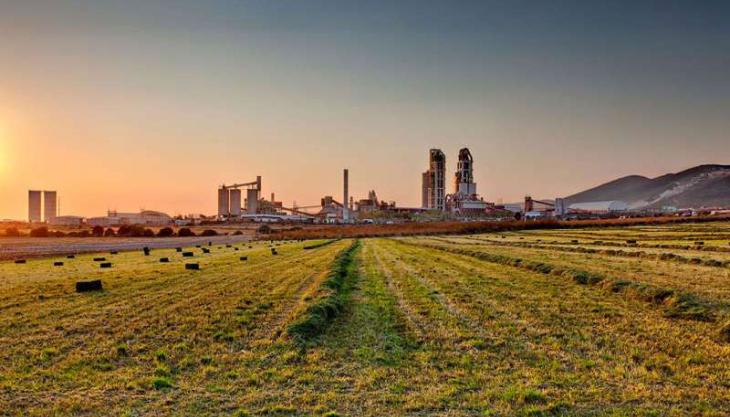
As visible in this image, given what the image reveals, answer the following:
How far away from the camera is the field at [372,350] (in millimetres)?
9711

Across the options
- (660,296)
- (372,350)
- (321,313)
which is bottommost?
(372,350)

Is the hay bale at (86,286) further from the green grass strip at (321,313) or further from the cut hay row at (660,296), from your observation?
the cut hay row at (660,296)

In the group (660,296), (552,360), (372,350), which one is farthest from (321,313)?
(660,296)

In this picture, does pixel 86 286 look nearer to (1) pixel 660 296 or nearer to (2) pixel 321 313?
(2) pixel 321 313

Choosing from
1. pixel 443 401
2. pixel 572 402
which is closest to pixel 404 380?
pixel 443 401

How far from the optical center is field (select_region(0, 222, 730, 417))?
9711 mm

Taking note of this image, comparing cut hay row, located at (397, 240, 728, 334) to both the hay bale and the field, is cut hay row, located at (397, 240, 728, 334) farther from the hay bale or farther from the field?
the hay bale

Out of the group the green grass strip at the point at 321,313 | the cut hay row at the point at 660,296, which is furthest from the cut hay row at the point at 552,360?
the green grass strip at the point at 321,313

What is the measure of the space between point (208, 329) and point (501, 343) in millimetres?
9206

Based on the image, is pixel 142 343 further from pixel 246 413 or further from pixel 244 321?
pixel 246 413

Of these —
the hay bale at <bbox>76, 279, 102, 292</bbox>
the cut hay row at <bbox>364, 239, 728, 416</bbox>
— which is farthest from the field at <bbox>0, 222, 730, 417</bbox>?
the hay bale at <bbox>76, 279, 102, 292</bbox>

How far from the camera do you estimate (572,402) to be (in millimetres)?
9547

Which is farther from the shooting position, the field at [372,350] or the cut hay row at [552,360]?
the field at [372,350]

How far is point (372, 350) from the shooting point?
43.8ft
